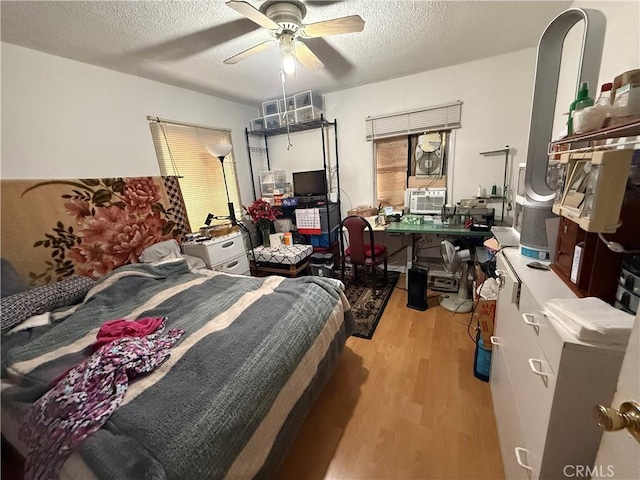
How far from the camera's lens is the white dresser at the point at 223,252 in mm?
2480

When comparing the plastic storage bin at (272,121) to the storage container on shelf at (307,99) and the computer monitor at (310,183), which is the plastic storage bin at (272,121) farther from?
the computer monitor at (310,183)

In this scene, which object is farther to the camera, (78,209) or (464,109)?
(464,109)

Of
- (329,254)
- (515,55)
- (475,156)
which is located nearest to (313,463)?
(329,254)

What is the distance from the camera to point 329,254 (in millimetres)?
3180

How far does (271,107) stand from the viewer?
11.0ft

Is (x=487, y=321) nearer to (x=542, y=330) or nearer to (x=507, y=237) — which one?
(x=507, y=237)

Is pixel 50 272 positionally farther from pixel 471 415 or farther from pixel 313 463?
pixel 471 415

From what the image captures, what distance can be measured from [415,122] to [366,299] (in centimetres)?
219

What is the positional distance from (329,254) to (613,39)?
2.67m

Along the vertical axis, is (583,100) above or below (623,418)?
above

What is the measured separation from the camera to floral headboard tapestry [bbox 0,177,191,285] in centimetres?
171

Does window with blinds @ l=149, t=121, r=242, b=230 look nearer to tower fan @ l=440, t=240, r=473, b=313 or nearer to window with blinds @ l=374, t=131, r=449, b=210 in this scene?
window with blinds @ l=374, t=131, r=449, b=210

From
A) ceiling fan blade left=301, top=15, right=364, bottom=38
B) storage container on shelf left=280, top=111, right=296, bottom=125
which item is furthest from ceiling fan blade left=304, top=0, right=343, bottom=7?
storage container on shelf left=280, top=111, right=296, bottom=125

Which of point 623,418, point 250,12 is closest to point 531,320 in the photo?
point 623,418
